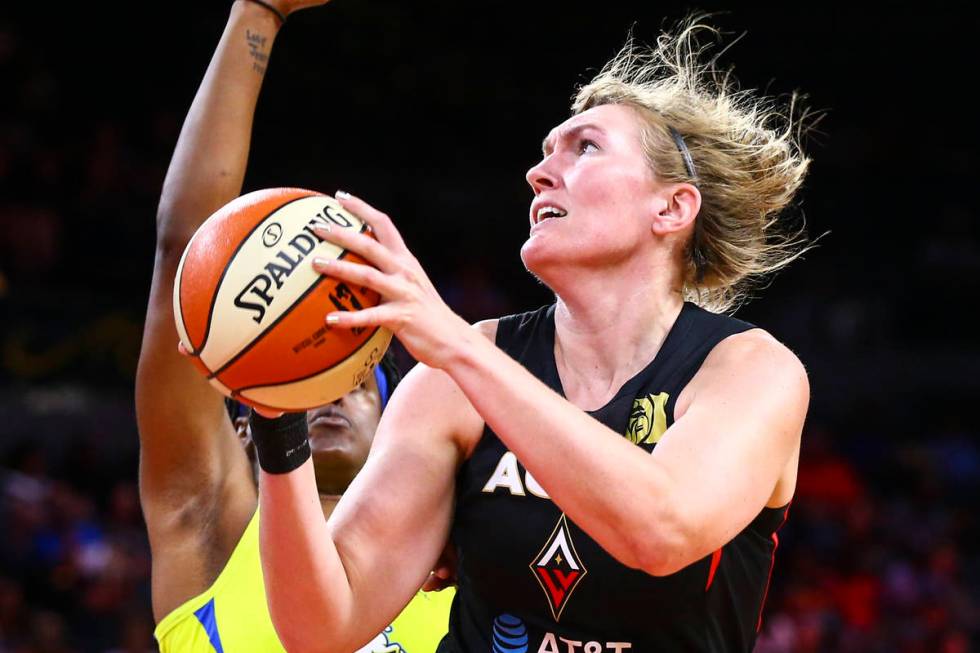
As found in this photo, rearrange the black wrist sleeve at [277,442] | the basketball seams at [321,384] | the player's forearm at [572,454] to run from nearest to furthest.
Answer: the player's forearm at [572,454] → the basketball seams at [321,384] → the black wrist sleeve at [277,442]

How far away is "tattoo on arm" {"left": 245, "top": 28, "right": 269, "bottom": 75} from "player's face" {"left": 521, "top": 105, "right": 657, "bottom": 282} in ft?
2.63

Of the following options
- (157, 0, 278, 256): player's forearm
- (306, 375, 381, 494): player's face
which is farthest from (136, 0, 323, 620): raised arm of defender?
(306, 375, 381, 494): player's face

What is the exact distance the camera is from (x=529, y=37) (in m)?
13.8

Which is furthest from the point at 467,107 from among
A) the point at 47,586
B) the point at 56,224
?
the point at 47,586

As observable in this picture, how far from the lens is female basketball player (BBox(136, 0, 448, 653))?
2.99 meters

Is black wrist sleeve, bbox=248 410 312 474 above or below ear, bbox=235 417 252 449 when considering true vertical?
above

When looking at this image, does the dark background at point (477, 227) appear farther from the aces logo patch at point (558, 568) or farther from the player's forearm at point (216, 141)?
the aces logo patch at point (558, 568)

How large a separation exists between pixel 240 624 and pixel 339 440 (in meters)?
0.57

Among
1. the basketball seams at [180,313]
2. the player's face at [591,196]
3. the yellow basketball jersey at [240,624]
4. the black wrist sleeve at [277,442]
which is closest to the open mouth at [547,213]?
the player's face at [591,196]

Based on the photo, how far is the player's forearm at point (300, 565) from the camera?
231 cm

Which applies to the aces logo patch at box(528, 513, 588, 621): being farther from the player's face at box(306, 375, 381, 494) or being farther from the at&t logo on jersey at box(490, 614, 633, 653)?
the player's face at box(306, 375, 381, 494)

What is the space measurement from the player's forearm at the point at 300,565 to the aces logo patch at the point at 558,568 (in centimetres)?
40

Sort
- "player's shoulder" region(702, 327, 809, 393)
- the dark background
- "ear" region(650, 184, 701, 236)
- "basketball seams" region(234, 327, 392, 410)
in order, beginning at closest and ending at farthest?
"basketball seams" region(234, 327, 392, 410), "player's shoulder" region(702, 327, 809, 393), "ear" region(650, 184, 701, 236), the dark background

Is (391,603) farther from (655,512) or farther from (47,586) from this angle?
(47,586)
